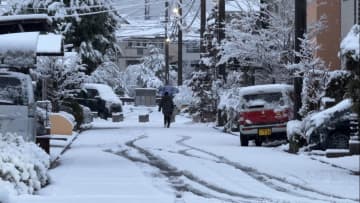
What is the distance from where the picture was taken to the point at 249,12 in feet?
114

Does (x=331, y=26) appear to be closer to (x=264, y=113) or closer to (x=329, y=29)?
(x=329, y=29)

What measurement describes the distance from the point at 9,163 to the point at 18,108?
3606 millimetres

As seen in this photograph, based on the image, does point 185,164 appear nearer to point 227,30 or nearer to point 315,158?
point 315,158

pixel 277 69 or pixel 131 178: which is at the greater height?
pixel 277 69

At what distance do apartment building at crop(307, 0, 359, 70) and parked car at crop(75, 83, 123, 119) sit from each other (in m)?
12.0

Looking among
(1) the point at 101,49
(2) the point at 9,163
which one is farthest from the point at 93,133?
(2) the point at 9,163

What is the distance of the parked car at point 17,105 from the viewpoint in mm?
14883

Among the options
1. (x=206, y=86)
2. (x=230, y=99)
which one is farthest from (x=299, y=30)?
(x=206, y=86)

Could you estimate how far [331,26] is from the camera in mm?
33562

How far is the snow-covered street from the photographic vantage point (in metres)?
11.7

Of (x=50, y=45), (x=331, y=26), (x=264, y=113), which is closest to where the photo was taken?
(x=50, y=45)

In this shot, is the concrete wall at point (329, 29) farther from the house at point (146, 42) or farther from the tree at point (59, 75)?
the house at point (146, 42)

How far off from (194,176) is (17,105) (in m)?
3.70

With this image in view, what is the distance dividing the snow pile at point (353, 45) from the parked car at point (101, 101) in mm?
28229
